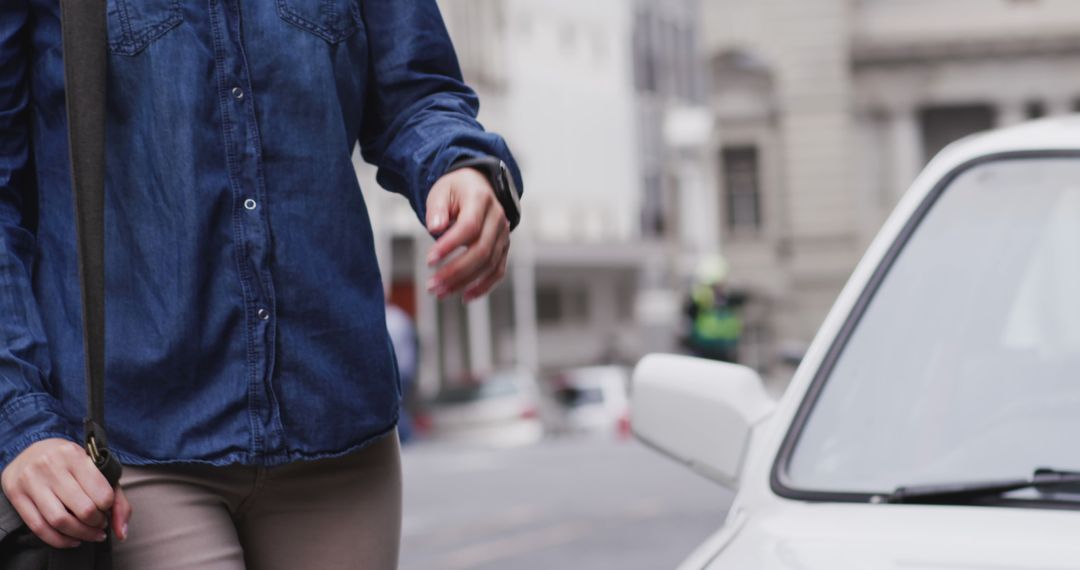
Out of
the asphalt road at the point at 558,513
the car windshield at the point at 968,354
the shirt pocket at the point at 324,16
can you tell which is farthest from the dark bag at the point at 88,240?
the asphalt road at the point at 558,513

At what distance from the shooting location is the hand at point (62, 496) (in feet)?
5.83

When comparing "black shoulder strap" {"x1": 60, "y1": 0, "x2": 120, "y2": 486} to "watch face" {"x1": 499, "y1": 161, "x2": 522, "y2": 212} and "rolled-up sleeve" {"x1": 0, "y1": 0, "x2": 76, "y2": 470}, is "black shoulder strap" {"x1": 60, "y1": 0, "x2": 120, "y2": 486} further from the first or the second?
"watch face" {"x1": 499, "y1": 161, "x2": 522, "y2": 212}

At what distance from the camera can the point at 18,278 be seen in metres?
1.93

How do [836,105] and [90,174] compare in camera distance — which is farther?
[836,105]

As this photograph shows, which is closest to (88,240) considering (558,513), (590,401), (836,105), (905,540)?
(905,540)

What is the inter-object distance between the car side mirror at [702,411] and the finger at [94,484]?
127 cm

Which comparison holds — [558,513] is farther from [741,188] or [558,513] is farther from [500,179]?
[741,188]

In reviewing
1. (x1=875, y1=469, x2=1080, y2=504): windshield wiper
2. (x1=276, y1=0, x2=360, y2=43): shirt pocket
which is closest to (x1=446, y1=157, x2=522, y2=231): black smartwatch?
(x1=276, y1=0, x2=360, y2=43): shirt pocket

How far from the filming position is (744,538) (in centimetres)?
→ 249

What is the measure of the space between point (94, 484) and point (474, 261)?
0.40 meters

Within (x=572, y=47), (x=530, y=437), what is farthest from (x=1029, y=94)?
(x=530, y=437)

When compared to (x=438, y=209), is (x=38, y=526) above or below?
below

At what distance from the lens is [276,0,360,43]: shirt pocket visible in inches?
81.2

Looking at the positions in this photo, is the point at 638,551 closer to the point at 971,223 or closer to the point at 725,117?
the point at 971,223
